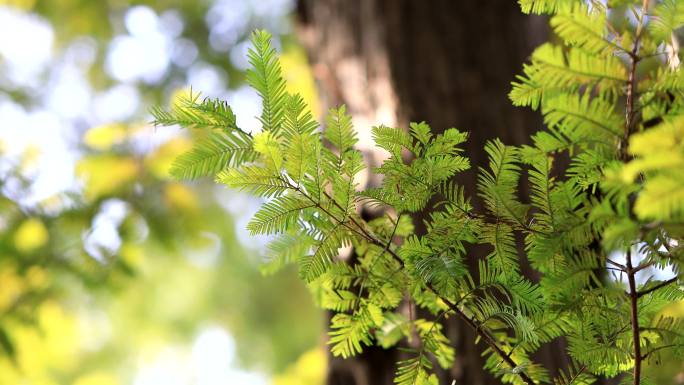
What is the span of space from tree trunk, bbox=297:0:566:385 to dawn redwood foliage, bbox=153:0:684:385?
2.19 feet

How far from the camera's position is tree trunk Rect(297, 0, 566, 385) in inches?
60.2

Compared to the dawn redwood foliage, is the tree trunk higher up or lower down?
higher up

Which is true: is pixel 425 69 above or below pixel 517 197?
above

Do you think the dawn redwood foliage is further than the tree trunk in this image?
No

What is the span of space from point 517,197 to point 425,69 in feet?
3.30

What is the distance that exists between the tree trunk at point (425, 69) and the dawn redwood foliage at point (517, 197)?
668 millimetres

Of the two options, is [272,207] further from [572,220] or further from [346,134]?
[572,220]

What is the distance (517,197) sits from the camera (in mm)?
709

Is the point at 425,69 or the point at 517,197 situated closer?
the point at 517,197

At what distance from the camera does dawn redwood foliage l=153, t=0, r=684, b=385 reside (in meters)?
0.60

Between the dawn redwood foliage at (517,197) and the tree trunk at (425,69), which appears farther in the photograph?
the tree trunk at (425,69)

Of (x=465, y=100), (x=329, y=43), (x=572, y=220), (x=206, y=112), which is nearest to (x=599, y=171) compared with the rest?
(x=572, y=220)

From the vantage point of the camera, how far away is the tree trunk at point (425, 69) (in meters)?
1.53

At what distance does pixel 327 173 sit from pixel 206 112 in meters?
0.15
